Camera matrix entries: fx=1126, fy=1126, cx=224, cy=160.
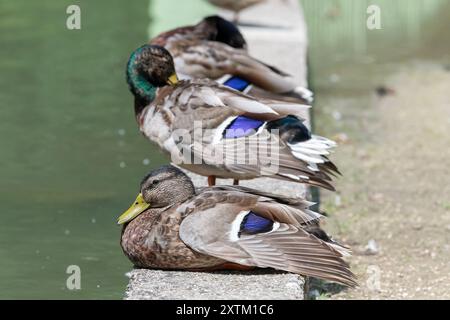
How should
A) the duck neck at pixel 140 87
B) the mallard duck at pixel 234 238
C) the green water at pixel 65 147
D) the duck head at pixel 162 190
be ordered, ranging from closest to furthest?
the mallard duck at pixel 234 238 < the duck head at pixel 162 190 < the green water at pixel 65 147 < the duck neck at pixel 140 87

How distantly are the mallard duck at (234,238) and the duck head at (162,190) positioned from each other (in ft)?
0.17

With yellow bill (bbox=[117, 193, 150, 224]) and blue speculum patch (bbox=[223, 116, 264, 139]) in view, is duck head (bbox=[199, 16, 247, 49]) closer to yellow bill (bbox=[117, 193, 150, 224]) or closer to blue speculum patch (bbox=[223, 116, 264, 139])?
blue speculum patch (bbox=[223, 116, 264, 139])

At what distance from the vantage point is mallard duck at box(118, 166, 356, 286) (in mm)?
4703

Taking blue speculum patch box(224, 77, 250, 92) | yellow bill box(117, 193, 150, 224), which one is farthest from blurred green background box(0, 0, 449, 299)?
blue speculum patch box(224, 77, 250, 92)

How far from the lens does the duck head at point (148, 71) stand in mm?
6281

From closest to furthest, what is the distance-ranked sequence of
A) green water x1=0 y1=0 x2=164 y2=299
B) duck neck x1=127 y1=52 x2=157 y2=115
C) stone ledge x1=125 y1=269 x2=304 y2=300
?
stone ledge x1=125 y1=269 x2=304 y2=300, green water x1=0 y1=0 x2=164 y2=299, duck neck x1=127 y1=52 x2=157 y2=115

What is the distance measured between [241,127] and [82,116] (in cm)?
324

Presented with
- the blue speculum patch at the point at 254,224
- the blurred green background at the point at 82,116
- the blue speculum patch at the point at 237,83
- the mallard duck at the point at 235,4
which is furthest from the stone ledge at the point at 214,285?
the mallard duck at the point at 235,4

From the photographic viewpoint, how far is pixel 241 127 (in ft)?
18.3

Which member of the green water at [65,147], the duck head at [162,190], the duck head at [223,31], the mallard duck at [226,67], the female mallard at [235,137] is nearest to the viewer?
the duck head at [162,190]

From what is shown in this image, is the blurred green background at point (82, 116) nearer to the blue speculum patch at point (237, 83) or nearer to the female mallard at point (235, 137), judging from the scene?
the female mallard at point (235, 137)

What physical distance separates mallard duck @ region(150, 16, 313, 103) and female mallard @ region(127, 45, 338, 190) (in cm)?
74

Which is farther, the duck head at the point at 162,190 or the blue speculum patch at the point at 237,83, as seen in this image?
the blue speculum patch at the point at 237,83

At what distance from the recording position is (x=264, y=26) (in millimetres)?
9781
